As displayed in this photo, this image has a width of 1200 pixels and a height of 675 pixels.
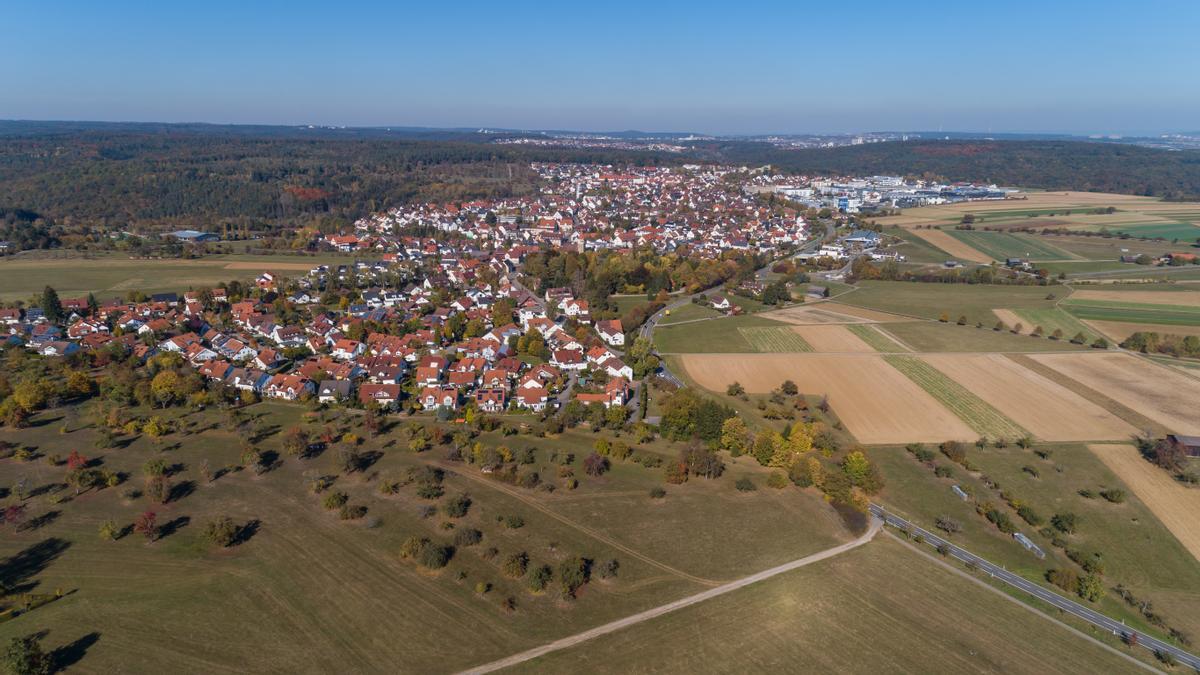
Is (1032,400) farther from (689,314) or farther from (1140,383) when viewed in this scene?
(689,314)

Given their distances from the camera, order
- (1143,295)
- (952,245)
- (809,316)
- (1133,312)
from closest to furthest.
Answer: (1133,312)
(809,316)
(1143,295)
(952,245)

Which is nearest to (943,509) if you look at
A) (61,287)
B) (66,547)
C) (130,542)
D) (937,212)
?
(130,542)

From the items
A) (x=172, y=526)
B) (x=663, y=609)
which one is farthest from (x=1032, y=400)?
(x=172, y=526)

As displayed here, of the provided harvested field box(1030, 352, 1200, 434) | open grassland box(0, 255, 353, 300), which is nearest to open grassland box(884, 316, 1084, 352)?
harvested field box(1030, 352, 1200, 434)

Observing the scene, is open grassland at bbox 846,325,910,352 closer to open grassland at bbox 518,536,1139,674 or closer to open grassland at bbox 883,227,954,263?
open grassland at bbox 518,536,1139,674

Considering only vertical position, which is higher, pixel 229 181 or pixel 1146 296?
pixel 229 181

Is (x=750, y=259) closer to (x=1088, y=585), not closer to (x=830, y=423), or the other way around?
(x=830, y=423)

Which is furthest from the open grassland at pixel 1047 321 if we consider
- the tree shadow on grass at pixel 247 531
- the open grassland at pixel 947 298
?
the tree shadow on grass at pixel 247 531
